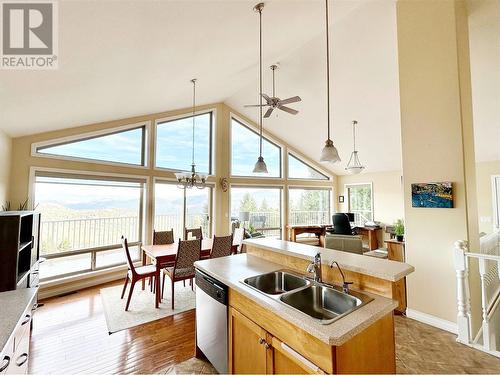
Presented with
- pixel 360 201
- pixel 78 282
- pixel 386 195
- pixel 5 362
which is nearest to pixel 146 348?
pixel 5 362

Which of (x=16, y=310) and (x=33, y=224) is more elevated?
(x=33, y=224)

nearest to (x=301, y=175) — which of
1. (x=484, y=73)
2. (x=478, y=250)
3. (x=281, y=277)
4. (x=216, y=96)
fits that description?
(x=216, y=96)

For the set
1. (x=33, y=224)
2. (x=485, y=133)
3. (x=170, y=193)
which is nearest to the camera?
(x=33, y=224)

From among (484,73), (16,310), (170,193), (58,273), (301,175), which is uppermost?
(484,73)

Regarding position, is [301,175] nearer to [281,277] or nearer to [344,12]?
[344,12]

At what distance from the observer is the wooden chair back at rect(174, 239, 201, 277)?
137 inches

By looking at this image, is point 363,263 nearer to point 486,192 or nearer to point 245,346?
point 245,346

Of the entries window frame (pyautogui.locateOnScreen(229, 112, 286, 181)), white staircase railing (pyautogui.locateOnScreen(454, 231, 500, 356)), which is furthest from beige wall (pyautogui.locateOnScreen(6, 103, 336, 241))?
white staircase railing (pyautogui.locateOnScreen(454, 231, 500, 356))

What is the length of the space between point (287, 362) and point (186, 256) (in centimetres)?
250

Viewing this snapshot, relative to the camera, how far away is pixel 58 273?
4.00 metres

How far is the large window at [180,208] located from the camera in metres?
5.38

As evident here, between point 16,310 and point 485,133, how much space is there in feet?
23.5

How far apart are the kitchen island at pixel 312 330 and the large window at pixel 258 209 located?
178 inches

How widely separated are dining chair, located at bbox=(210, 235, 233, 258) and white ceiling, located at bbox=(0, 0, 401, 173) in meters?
2.65
